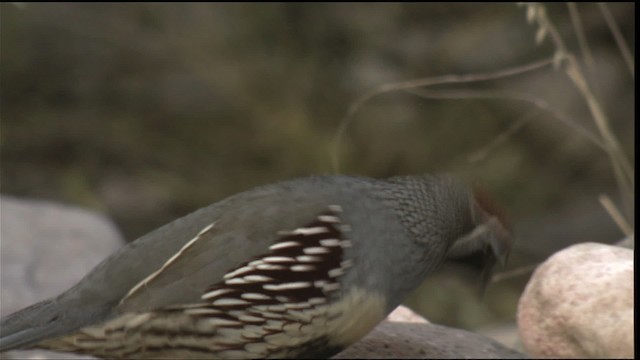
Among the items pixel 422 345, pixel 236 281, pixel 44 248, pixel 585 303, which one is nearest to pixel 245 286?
pixel 236 281

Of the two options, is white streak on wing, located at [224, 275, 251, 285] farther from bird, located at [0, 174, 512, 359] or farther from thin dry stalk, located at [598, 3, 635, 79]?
thin dry stalk, located at [598, 3, 635, 79]

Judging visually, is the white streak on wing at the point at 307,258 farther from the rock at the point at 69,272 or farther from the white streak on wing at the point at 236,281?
the rock at the point at 69,272

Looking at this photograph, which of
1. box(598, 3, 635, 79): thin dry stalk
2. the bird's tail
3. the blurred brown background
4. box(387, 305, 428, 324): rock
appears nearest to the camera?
the bird's tail

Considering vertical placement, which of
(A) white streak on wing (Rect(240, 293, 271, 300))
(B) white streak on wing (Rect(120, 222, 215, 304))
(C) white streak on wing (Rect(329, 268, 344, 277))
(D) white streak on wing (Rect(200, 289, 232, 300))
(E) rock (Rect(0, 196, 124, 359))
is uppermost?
(E) rock (Rect(0, 196, 124, 359))

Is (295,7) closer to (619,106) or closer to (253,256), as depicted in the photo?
(619,106)

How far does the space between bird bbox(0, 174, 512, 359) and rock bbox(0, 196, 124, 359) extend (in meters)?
0.41

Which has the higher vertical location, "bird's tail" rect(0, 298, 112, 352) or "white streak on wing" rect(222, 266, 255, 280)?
"bird's tail" rect(0, 298, 112, 352)

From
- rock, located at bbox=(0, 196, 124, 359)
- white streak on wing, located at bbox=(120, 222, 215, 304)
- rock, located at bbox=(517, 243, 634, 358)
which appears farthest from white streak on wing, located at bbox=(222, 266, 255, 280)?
rock, located at bbox=(517, 243, 634, 358)

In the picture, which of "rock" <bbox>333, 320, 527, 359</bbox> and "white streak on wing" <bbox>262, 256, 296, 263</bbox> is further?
"rock" <bbox>333, 320, 527, 359</bbox>

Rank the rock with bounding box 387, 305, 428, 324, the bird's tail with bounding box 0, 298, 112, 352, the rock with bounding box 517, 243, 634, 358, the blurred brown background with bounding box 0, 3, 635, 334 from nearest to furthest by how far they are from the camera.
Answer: the bird's tail with bounding box 0, 298, 112, 352 < the rock with bounding box 517, 243, 634, 358 < the rock with bounding box 387, 305, 428, 324 < the blurred brown background with bounding box 0, 3, 635, 334

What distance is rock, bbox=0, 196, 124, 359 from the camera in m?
3.06

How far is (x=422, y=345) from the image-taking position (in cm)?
306

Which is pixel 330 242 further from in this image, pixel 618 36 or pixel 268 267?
pixel 618 36

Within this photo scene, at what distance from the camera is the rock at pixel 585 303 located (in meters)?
2.99
